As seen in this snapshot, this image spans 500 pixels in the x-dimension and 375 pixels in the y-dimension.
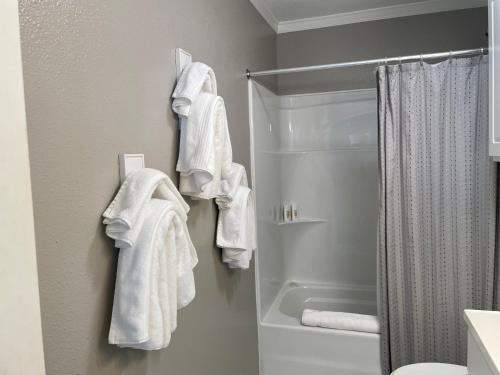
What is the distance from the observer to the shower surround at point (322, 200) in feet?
9.03

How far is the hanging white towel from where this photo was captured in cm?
89

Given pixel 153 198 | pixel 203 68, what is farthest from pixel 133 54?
pixel 153 198

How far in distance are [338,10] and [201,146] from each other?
6.33 feet

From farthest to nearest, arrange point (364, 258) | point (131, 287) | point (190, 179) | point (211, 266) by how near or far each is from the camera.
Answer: point (364, 258) → point (211, 266) → point (190, 179) → point (131, 287)

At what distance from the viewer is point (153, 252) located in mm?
916

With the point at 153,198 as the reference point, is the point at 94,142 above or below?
above

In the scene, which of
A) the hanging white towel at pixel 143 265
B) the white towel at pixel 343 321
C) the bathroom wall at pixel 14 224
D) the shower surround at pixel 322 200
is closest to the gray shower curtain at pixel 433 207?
the white towel at pixel 343 321

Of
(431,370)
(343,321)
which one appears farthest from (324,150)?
(431,370)

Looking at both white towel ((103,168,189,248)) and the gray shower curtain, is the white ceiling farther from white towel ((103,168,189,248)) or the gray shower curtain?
white towel ((103,168,189,248))

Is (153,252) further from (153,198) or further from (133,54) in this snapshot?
(133,54)

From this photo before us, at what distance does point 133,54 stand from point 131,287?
0.65m

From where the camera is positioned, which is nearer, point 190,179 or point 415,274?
point 190,179

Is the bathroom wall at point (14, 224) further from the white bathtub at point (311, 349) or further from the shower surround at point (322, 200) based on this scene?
the shower surround at point (322, 200)

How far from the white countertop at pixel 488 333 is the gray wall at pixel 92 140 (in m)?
0.91
